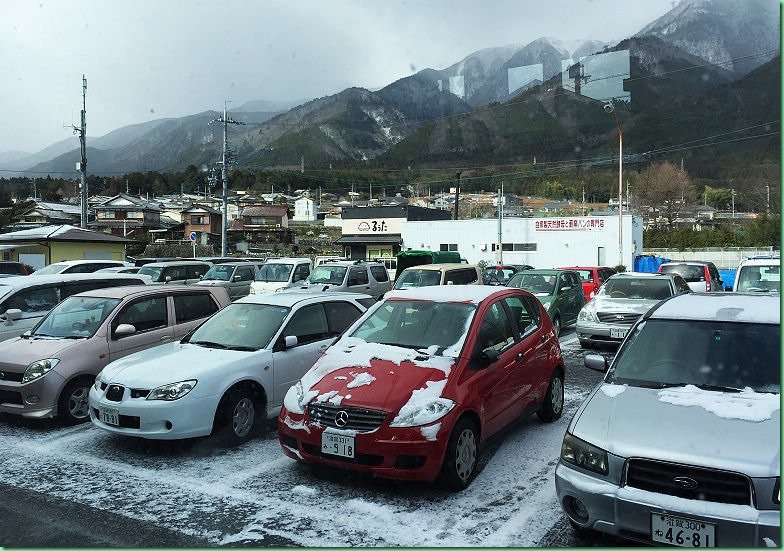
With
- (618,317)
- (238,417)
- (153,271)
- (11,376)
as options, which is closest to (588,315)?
(618,317)

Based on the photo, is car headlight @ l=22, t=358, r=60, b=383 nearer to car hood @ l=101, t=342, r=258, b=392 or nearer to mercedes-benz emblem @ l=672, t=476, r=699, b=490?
car hood @ l=101, t=342, r=258, b=392

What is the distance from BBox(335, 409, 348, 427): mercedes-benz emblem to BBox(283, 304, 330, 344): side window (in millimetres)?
2251

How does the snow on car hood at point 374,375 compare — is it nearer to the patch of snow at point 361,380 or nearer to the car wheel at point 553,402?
the patch of snow at point 361,380

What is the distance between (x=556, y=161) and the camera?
9519 centimetres

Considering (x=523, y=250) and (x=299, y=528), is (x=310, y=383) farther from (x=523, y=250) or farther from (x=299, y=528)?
(x=523, y=250)

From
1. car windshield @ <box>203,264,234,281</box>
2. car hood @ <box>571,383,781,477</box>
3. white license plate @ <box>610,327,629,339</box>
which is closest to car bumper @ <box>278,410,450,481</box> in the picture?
car hood @ <box>571,383,781,477</box>

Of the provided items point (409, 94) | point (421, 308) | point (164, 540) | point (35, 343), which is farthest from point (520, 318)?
point (409, 94)

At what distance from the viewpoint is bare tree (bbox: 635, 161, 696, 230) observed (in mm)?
69562

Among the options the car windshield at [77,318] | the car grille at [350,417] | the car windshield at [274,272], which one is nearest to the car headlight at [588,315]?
the car grille at [350,417]

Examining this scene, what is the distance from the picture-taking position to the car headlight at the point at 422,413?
439cm

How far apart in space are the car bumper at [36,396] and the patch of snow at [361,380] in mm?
3808

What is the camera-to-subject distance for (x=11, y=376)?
659cm

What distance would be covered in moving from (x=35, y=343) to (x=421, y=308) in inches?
187

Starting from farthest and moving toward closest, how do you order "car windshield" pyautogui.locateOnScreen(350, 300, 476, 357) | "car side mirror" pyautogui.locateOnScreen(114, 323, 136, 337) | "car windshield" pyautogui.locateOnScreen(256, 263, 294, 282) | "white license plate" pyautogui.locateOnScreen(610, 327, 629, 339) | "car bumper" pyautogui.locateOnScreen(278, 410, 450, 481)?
"car windshield" pyautogui.locateOnScreen(256, 263, 294, 282) → "white license plate" pyautogui.locateOnScreen(610, 327, 629, 339) → "car side mirror" pyautogui.locateOnScreen(114, 323, 136, 337) → "car windshield" pyautogui.locateOnScreen(350, 300, 476, 357) → "car bumper" pyautogui.locateOnScreen(278, 410, 450, 481)
